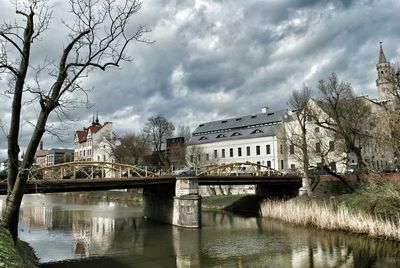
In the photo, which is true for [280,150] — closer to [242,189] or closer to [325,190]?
[242,189]

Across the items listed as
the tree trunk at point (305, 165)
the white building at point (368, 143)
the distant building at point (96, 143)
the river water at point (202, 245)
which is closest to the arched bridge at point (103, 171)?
the tree trunk at point (305, 165)

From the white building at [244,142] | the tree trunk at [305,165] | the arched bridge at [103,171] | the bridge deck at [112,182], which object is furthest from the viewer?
the white building at [244,142]

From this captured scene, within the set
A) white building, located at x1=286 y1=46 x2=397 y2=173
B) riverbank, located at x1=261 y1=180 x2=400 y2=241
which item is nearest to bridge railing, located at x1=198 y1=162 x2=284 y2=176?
white building, located at x1=286 y1=46 x2=397 y2=173

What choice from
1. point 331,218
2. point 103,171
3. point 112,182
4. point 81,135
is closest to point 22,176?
point 112,182

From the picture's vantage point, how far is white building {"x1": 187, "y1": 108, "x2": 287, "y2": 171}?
65188mm

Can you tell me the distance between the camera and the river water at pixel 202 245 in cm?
2025

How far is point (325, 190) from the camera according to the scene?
42.7m

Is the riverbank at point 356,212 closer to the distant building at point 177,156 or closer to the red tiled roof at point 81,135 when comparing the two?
the distant building at point 177,156

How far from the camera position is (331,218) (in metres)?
29.1

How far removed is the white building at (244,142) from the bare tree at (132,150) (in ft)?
29.9

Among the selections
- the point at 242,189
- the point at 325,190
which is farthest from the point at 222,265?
the point at 242,189

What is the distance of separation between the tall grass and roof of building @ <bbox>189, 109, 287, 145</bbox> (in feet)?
94.7

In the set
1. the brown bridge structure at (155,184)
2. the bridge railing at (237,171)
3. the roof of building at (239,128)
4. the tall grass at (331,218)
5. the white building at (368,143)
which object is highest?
the roof of building at (239,128)

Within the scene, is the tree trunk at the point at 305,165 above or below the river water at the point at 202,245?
above
